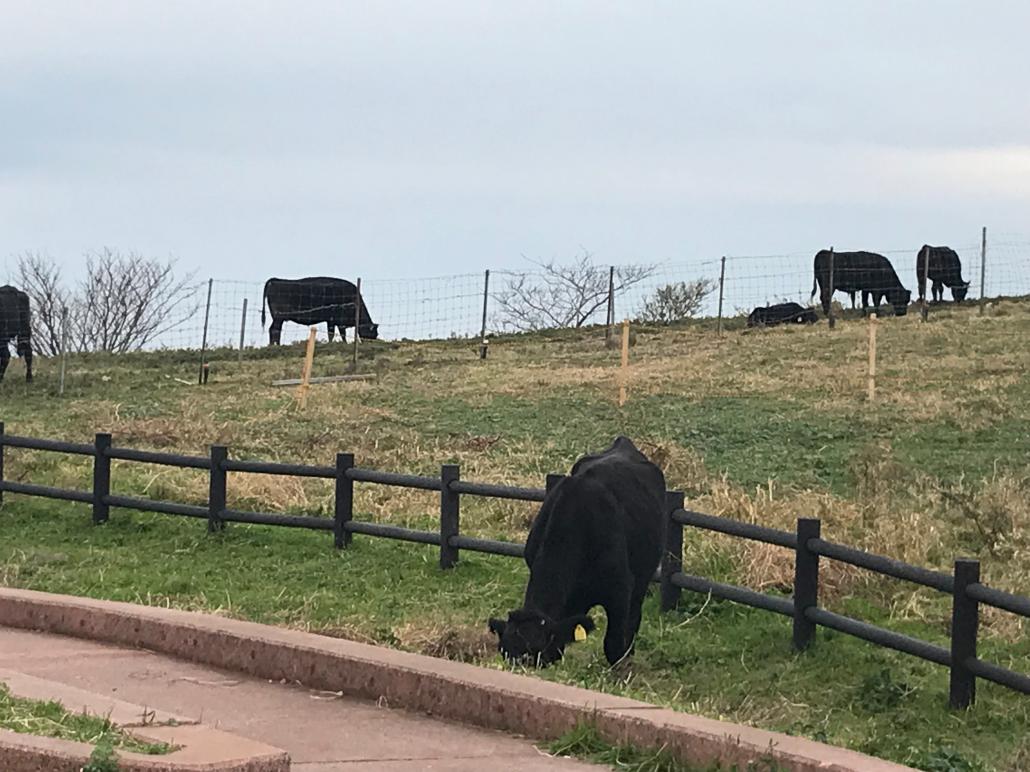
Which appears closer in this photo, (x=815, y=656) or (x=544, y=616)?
(x=544, y=616)

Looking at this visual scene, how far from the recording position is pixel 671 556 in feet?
34.1

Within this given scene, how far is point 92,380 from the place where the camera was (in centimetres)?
2725

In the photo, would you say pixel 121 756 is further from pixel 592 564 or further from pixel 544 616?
pixel 592 564

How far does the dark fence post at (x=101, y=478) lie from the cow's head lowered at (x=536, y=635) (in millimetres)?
7081

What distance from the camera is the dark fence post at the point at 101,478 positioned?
14.4 meters

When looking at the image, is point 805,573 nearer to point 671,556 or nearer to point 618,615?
point 618,615

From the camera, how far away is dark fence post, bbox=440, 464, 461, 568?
11.9 meters

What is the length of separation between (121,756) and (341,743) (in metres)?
1.69

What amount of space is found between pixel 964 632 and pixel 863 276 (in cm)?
3354

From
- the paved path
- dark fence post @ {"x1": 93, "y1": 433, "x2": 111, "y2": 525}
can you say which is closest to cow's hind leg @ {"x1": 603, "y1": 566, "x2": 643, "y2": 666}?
the paved path

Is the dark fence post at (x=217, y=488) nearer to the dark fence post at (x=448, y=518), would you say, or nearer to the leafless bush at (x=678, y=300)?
the dark fence post at (x=448, y=518)

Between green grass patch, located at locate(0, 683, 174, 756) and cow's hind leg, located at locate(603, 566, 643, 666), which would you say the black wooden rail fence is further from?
green grass patch, located at locate(0, 683, 174, 756)

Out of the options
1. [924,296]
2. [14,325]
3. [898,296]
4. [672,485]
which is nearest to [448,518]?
[672,485]

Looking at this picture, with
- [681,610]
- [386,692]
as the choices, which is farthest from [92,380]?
[386,692]
